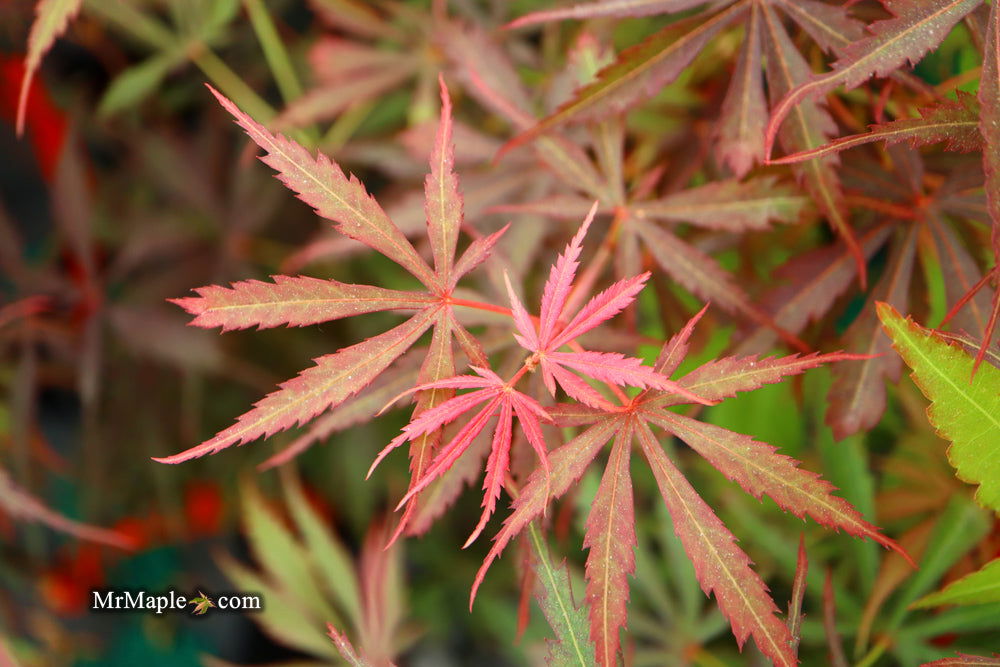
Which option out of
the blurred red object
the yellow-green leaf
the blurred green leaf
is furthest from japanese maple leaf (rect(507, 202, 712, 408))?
the blurred red object

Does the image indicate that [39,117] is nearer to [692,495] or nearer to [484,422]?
[484,422]

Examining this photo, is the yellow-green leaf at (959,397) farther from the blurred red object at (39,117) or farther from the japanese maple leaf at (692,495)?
the blurred red object at (39,117)

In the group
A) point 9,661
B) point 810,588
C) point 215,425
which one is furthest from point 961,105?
point 215,425

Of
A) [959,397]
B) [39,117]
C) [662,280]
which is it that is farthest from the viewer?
[39,117]

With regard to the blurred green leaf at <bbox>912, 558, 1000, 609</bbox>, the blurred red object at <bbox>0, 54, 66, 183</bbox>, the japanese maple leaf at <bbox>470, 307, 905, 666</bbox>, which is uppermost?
the blurred red object at <bbox>0, 54, 66, 183</bbox>

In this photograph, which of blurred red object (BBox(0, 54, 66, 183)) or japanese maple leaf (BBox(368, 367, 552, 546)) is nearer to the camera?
japanese maple leaf (BBox(368, 367, 552, 546))

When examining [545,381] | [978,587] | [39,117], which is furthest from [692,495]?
[39,117]

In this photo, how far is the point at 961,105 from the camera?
0.46m

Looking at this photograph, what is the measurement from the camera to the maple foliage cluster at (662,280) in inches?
17.7

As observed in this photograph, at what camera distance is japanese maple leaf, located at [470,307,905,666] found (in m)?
0.45

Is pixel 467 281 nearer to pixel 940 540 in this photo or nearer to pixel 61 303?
pixel 61 303

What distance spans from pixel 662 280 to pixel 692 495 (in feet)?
0.97

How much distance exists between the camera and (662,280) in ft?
2.38

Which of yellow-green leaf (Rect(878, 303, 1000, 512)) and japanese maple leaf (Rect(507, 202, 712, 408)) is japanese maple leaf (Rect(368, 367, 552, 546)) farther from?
yellow-green leaf (Rect(878, 303, 1000, 512))
